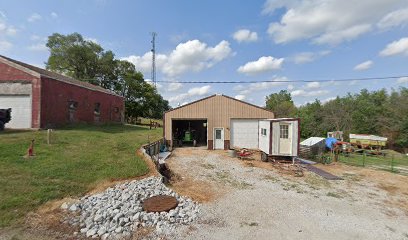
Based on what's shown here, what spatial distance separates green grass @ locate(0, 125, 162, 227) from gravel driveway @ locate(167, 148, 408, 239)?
3.11 metres

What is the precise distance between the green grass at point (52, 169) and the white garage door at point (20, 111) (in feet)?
12.7

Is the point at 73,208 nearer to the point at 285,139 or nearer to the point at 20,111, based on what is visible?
the point at 285,139

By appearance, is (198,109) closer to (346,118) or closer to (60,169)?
(60,169)

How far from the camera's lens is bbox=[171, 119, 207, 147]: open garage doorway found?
22734 millimetres

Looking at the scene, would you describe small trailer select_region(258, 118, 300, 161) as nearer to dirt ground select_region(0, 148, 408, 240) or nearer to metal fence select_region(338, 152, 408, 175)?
dirt ground select_region(0, 148, 408, 240)

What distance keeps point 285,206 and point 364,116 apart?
114 ft

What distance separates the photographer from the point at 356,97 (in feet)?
150

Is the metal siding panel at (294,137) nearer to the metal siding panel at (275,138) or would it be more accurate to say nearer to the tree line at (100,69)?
the metal siding panel at (275,138)

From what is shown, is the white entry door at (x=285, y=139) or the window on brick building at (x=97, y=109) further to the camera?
the window on brick building at (x=97, y=109)

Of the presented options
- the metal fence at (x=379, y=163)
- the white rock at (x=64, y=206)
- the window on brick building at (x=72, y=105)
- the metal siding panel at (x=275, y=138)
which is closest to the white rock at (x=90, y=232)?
the white rock at (x=64, y=206)

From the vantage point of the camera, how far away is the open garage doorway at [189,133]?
895 inches

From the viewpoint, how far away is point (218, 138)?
809 inches

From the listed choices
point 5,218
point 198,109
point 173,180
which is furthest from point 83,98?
point 5,218

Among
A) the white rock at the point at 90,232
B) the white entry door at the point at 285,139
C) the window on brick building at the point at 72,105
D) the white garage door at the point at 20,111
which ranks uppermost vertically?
the window on brick building at the point at 72,105
